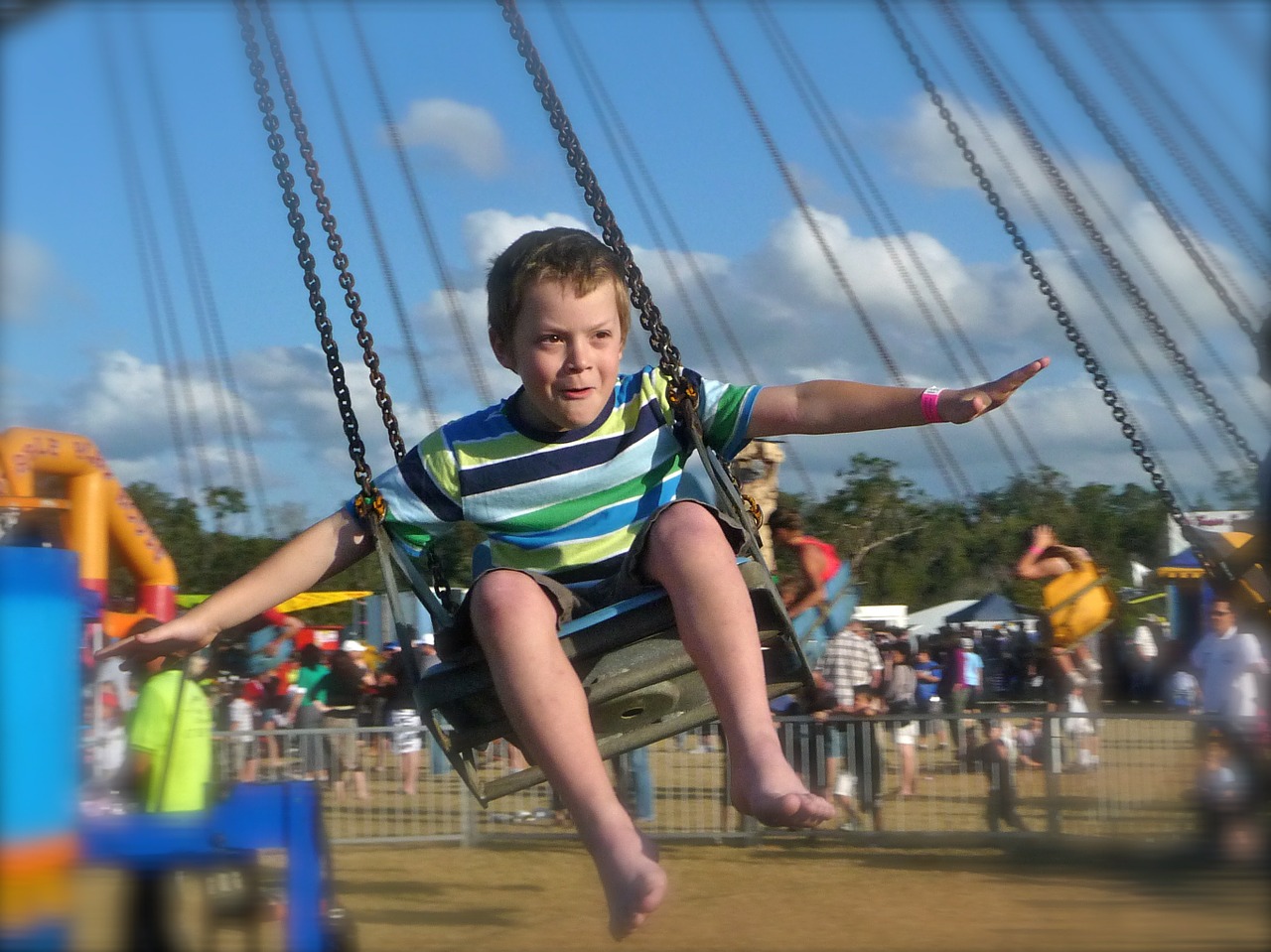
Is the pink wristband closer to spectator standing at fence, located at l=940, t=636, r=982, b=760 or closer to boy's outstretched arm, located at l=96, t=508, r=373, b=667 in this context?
boy's outstretched arm, located at l=96, t=508, r=373, b=667

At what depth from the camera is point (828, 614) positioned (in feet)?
23.7

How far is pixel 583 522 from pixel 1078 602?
5.87m

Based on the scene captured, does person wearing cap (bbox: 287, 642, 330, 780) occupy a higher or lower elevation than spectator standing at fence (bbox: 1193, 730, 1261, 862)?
higher

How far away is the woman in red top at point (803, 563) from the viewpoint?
22.3 ft

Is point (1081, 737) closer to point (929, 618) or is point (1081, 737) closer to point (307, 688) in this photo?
point (307, 688)

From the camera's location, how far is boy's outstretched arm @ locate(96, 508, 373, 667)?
286 cm

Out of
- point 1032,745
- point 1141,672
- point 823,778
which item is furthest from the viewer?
point 1141,672

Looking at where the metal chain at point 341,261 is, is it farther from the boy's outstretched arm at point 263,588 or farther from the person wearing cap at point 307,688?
the person wearing cap at point 307,688

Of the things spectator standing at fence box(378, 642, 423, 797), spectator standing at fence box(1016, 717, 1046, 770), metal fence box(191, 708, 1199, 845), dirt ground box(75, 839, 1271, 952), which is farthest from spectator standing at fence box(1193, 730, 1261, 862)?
spectator standing at fence box(1016, 717, 1046, 770)

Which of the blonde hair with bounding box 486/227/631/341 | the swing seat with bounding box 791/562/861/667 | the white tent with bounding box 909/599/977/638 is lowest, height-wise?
the swing seat with bounding box 791/562/861/667

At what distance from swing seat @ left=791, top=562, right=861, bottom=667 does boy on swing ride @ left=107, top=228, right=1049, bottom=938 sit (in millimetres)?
3719

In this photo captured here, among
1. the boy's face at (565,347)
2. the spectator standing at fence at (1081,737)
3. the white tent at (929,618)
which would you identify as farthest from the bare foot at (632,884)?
the white tent at (929,618)

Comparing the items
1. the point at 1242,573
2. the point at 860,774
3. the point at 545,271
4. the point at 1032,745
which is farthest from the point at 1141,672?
the point at 545,271

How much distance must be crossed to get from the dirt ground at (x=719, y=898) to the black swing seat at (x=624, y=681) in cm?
60
